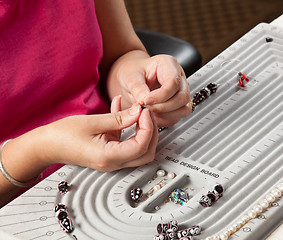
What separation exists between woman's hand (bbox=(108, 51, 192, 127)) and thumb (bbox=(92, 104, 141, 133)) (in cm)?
4

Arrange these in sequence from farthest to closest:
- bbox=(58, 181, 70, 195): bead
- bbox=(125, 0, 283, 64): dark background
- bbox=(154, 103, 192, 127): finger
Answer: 1. bbox=(125, 0, 283, 64): dark background
2. bbox=(154, 103, 192, 127): finger
3. bbox=(58, 181, 70, 195): bead

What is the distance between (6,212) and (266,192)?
39cm

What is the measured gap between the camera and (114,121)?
0.83 meters

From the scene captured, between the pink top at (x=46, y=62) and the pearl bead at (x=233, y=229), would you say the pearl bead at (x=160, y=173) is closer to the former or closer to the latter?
the pearl bead at (x=233, y=229)

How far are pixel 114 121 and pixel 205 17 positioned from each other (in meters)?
1.97

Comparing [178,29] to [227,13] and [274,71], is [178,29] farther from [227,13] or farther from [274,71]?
[274,71]

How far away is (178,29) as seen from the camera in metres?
2.63

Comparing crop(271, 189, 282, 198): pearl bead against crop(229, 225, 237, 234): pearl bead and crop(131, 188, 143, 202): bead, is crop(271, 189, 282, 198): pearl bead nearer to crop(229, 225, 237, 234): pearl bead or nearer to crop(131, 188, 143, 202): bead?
→ crop(229, 225, 237, 234): pearl bead

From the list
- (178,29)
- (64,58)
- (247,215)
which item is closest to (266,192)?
(247,215)

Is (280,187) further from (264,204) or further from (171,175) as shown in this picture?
(171,175)

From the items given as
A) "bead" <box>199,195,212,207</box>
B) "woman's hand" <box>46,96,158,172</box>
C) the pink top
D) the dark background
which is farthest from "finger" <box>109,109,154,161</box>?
the dark background

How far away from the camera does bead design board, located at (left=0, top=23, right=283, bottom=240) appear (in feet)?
2.37

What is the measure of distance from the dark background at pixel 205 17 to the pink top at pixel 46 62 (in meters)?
1.41

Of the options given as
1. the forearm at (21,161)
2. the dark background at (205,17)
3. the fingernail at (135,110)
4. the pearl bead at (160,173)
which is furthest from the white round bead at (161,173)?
the dark background at (205,17)
